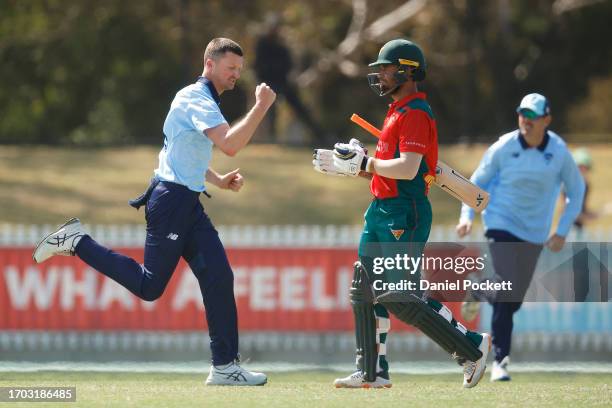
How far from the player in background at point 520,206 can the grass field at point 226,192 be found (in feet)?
26.1

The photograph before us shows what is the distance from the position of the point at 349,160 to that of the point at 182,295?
229 inches

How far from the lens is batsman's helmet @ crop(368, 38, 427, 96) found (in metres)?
7.07

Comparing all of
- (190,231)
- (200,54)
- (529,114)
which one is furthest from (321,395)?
(200,54)

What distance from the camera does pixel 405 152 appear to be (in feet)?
22.7

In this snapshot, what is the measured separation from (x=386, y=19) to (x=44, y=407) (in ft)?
73.7

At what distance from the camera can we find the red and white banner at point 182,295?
12391mm

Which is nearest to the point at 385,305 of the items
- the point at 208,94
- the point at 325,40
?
the point at 208,94

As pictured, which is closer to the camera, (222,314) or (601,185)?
(222,314)

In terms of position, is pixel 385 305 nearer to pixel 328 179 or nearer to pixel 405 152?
pixel 405 152

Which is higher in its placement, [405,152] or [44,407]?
[405,152]

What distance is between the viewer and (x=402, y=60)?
7.07 meters

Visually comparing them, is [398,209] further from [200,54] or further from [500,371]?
[200,54]

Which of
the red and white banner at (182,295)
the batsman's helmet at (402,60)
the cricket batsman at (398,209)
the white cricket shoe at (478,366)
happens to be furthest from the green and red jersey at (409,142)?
the red and white banner at (182,295)

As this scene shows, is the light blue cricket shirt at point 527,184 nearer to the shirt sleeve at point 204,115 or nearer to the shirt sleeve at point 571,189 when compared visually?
the shirt sleeve at point 571,189
